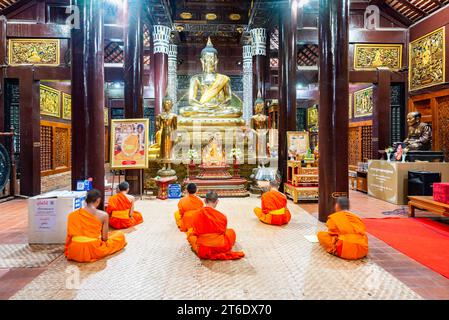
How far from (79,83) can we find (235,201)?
3.95 meters

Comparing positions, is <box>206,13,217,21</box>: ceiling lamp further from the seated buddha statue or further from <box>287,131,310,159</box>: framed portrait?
<box>287,131,310,159</box>: framed portrait

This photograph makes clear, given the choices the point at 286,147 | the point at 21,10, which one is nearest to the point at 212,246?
the point at 286,147

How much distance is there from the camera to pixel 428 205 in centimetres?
552

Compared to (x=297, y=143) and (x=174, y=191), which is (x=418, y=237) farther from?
(x=174, y=191)

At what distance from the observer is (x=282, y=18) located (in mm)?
9125

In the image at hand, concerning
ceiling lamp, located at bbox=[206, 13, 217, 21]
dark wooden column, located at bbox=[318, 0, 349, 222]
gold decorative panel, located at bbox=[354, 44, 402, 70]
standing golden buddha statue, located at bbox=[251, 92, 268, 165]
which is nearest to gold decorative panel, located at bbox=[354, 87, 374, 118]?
gold decorative panel, located at bbox=[354, 44, 402, 70]

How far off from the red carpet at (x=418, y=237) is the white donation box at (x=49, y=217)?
4153mm

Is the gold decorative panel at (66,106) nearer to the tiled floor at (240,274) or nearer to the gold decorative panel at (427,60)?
the tiled floor at (240,274)

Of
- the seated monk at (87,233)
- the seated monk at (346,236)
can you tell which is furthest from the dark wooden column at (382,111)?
the seated monk at (87,233)

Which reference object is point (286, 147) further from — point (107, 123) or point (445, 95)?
point (107, 123)

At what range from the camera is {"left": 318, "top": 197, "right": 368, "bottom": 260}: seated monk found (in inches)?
143

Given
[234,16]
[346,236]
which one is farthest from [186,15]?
[346,236]

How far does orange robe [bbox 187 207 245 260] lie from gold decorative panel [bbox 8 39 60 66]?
7.67m

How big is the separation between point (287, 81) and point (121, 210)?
5480 millimetres
